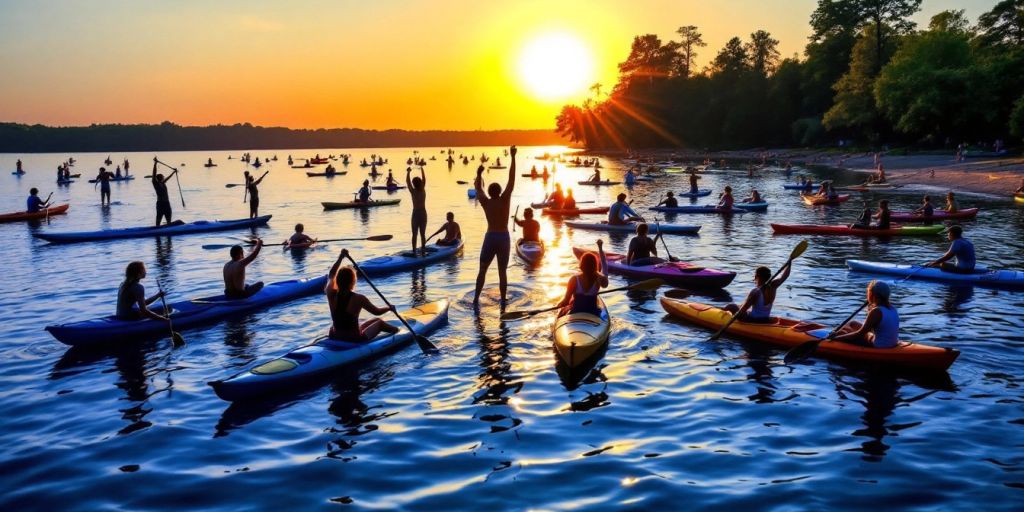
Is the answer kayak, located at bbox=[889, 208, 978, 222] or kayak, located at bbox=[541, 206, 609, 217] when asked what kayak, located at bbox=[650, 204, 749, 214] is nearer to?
kayak, located at bbox=[541, 206, 609, 217]

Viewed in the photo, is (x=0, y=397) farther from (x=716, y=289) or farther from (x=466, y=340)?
(x=716, y=289)

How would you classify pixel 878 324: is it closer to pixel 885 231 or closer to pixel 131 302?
pixel 131 302

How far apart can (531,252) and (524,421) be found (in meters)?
12.1

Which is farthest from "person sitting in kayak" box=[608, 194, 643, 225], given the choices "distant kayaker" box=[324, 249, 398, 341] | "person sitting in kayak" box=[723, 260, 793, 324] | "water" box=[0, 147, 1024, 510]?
"distant kayaker" box=[324, 249, 398, 341]

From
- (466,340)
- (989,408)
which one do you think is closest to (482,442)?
(466,340)

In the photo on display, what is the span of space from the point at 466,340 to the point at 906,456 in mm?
7090

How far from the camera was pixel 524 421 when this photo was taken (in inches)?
348

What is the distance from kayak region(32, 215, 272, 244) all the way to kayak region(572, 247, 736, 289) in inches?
749

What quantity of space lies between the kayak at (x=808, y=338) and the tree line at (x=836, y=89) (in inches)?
1976

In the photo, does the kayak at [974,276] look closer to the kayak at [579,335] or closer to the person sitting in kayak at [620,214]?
the kayak at [579,335]

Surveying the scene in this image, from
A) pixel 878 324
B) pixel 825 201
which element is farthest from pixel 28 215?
pixel 825 201

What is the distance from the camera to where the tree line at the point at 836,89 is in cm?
6056

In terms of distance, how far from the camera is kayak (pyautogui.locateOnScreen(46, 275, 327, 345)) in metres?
12.0

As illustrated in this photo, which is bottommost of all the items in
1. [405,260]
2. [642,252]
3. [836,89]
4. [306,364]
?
[306,364]
